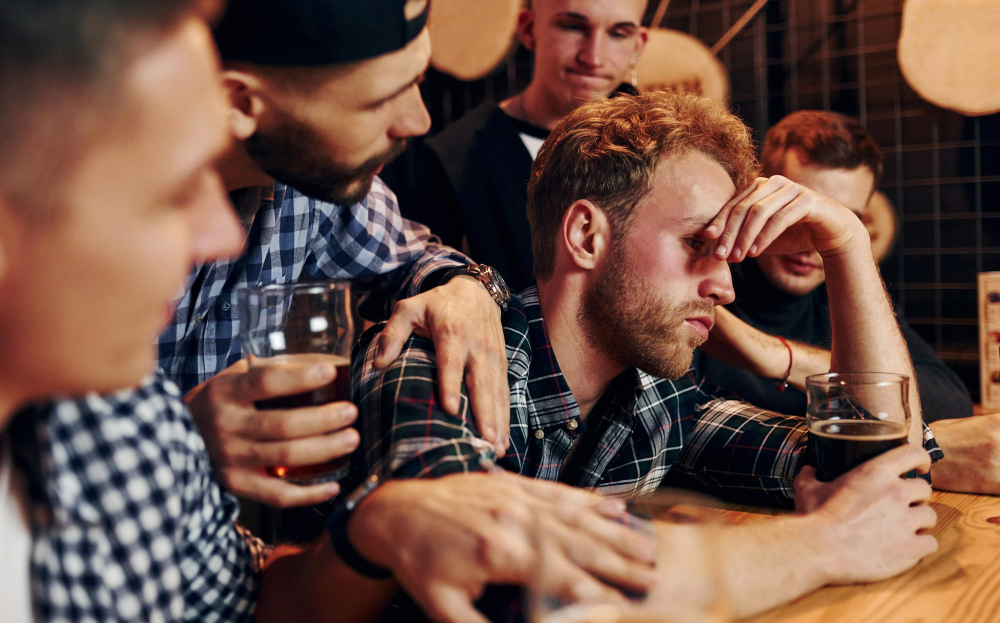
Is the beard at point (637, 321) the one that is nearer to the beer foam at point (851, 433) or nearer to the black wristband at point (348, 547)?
the beer foam at point (851, 433)

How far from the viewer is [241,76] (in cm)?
103

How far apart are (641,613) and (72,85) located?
0.51 metres

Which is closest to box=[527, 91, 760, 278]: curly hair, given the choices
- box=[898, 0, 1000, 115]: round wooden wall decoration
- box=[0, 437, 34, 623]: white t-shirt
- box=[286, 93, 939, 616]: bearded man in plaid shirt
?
box=[286, 93, 939, 616]: bearded man in plaid shirt

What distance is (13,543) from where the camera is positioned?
0.68m

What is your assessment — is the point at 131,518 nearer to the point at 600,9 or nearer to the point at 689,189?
the point at 689,189

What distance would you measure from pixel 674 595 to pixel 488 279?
3.08 feet

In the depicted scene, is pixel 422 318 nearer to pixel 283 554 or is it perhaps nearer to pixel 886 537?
pixel 283 554

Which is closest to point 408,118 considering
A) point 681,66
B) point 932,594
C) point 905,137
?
point 932,594

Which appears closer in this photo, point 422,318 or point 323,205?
point 422,318

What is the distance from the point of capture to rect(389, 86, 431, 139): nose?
112cm

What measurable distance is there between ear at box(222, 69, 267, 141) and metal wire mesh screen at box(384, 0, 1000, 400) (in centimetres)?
201

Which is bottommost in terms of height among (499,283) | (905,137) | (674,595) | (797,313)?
(797,313)

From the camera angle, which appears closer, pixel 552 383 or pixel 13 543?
pixel 13 543

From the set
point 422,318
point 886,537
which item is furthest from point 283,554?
point 886,537
